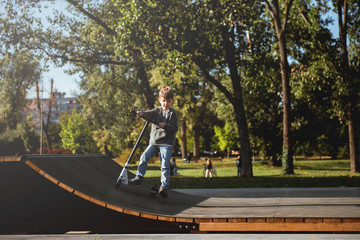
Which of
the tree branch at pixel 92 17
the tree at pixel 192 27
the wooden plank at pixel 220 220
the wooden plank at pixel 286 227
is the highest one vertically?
the tree branch at pixel 92 17

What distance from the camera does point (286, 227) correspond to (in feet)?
17.6

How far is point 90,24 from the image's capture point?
84.2 ft

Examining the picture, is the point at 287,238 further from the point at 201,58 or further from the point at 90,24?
the point at 90,24

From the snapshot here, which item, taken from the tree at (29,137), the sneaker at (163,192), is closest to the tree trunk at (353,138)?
the sneaker at (163,192)

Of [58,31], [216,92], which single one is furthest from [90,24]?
[216,92]

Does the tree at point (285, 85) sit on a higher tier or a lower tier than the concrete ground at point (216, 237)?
higher

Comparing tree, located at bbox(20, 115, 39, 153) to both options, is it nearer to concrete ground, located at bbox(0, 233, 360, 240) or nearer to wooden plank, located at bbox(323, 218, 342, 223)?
concrete ground, located at bbox(0, 233, 360, 240)

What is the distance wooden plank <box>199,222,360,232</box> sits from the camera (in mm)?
5199

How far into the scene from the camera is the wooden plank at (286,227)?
205 inches

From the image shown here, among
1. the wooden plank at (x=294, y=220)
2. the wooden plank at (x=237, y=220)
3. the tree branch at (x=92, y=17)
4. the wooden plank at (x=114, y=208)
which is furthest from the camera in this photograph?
the tree branch at (x=92, y=17)

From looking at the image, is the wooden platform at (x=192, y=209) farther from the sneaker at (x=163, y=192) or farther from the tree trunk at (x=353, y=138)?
the tree trunk at (x=353, y=138)

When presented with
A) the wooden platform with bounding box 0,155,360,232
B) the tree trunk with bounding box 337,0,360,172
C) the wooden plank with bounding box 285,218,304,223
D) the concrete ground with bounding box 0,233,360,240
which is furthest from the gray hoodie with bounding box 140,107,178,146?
the tree trunk with bounding box 337,0,360,172

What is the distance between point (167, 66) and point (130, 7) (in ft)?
13.2

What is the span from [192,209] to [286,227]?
1685 mm
